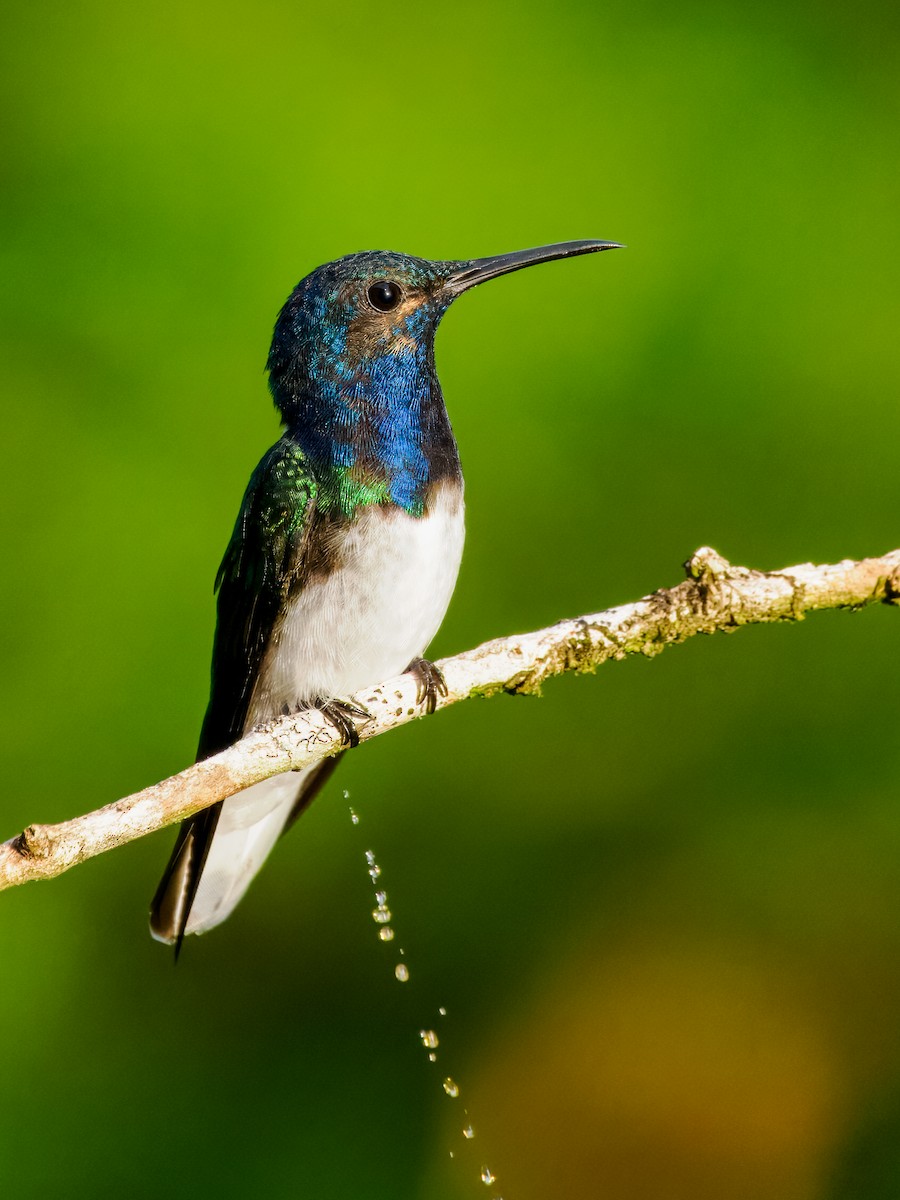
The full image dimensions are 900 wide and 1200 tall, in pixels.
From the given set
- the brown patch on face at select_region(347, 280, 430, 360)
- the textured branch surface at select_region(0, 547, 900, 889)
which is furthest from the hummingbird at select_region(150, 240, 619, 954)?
the textured branch surface at select_region(0, 547, 900, 889)

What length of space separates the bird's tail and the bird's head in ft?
3.29

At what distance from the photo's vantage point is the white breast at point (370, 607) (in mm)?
3381

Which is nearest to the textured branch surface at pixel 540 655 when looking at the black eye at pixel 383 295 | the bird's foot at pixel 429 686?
the bird's foot at pixel 429 686

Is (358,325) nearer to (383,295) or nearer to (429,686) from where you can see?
(383,295)

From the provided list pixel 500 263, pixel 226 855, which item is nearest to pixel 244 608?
pixel 226 855

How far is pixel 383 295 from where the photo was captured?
12.1 feet

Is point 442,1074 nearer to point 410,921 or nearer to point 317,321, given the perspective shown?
point 410,921

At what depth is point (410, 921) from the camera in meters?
4.03

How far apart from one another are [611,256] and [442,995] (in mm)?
2204

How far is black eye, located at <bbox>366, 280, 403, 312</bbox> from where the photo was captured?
12.1ft

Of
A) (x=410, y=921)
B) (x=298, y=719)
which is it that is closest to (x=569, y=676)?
(x=410, y=921)

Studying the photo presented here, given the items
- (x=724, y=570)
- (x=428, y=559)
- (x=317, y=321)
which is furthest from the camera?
(x=317, y=321)

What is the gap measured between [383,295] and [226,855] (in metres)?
1.63

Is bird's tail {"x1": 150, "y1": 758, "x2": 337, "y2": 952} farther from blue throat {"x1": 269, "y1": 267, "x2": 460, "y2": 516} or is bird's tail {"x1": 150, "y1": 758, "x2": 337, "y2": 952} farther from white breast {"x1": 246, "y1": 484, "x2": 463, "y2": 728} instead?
blue throat {"x1": 269, "y1": 267, "x2": 460, "y2": 516}
